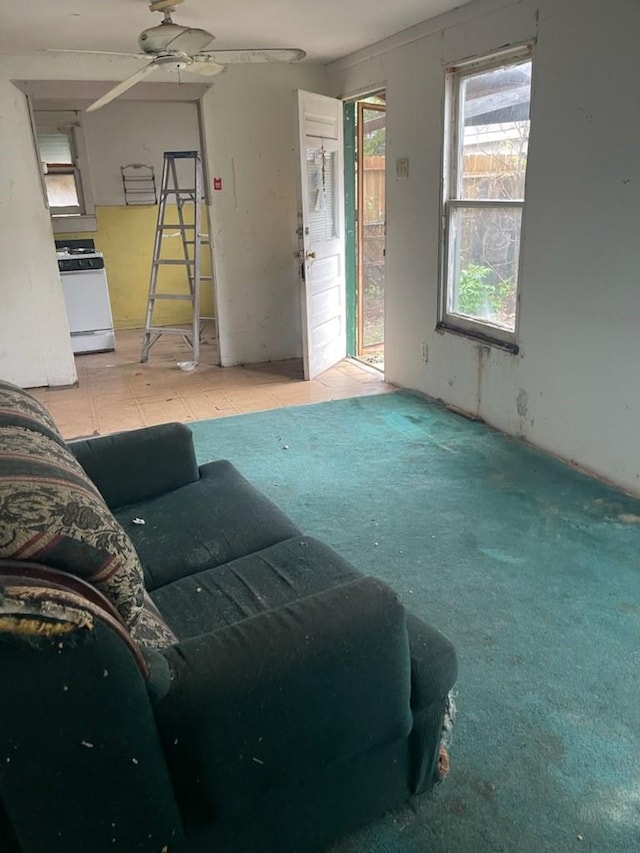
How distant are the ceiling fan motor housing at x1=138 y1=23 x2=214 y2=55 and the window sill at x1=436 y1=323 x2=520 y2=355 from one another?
6.80 ft

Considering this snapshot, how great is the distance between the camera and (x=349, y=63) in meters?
4.70

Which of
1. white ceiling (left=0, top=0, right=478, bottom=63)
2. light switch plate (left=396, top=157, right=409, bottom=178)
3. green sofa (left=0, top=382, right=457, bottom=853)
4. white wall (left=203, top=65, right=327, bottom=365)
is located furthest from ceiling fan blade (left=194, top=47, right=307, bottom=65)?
green sofa (left=0, top=382, right=457, bottom=853)

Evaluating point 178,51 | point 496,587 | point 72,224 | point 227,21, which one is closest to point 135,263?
point 72,224

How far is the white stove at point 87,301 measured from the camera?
20.2 ft

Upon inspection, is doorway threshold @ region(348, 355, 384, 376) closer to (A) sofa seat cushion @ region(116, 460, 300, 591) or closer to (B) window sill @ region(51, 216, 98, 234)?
(A) sofa seat cushion @ region(116, 460, 300, 591)

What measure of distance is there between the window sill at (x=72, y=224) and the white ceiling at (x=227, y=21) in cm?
269

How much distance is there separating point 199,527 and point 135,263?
609 cm

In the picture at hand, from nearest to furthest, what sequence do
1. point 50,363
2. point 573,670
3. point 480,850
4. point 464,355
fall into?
Answer: point 480,850 < point 573,670 < point 464,355 < point 50,363

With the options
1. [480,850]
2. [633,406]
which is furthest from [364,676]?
[633,406]

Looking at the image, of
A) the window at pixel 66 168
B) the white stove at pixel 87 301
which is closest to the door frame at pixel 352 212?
the white stove at pixel 87 301

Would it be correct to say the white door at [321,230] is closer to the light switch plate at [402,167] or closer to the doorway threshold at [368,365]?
the doorway threshold at [368,365]

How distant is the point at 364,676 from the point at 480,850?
562 mm

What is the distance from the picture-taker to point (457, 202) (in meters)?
3.84

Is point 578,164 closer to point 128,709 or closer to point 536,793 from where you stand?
point 536,793
